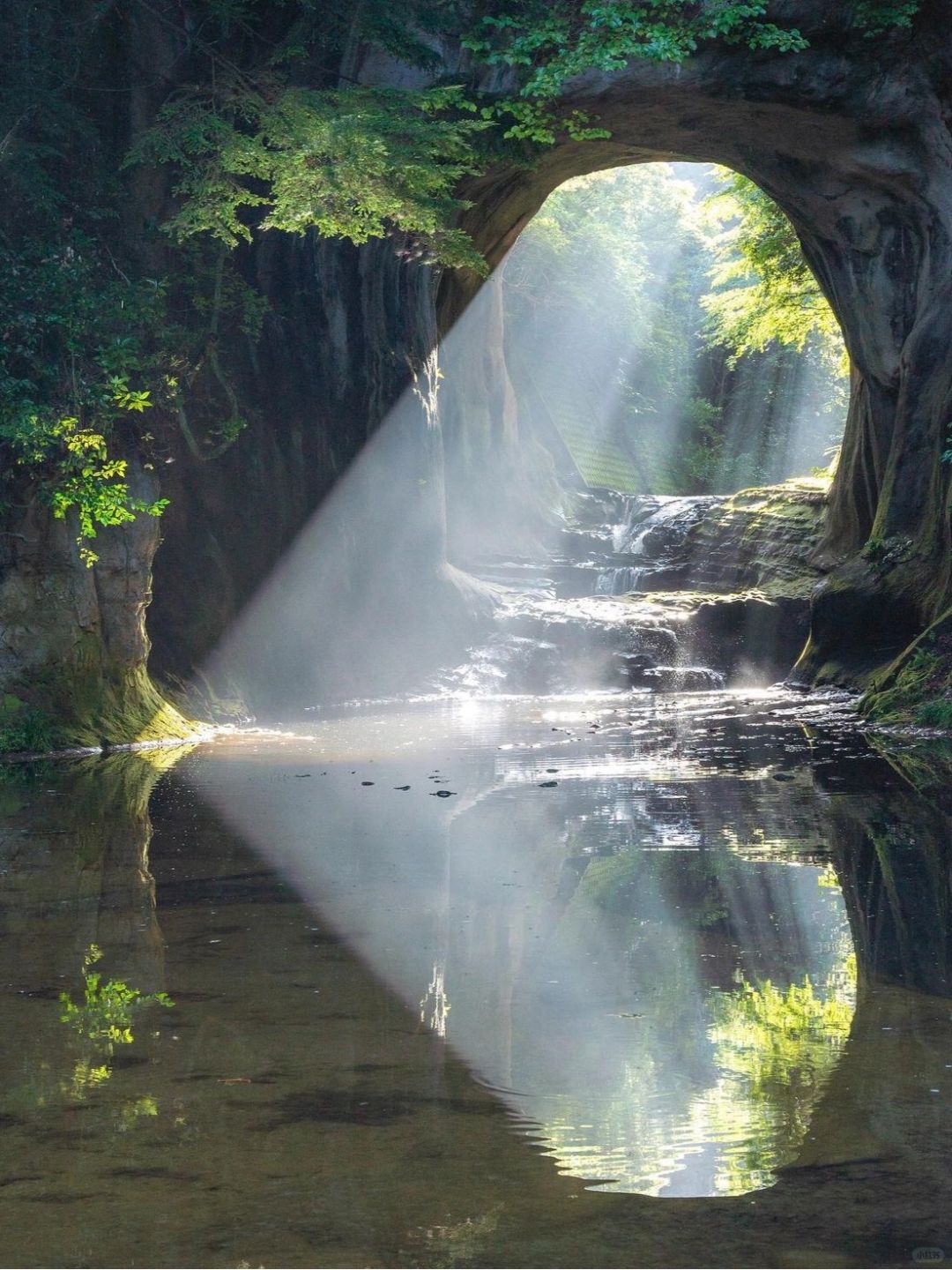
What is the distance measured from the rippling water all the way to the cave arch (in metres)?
9.40

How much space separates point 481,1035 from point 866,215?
17734 millimetres

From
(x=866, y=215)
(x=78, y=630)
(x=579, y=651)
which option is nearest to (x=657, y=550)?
(x=579, y=651)

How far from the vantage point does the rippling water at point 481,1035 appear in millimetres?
2545

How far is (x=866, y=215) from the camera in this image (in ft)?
62.8

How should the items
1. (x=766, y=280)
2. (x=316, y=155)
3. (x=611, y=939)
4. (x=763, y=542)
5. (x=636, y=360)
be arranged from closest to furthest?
(x=611, y=939), (x=316, y=155), (x=766, y=280), (x=763, y=542), (x=636, y=360)

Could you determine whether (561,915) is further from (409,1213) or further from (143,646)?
(143,646)

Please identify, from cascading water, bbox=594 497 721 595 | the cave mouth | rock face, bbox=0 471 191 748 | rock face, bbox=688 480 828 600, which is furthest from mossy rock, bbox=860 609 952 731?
cascading water, bbox=594 497 721 595

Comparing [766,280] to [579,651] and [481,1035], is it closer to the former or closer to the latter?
[579,651]

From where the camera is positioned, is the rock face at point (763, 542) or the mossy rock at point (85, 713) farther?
the rock face at point (763, 542)

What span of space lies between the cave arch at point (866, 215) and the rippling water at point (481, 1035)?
9400 millimetres

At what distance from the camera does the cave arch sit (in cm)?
1695

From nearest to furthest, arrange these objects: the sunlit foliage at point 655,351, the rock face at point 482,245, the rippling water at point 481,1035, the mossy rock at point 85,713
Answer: the rippling water at point 481,1035 → the mossy rock at point 85,713 → the rock face at point 482,245 → the sunlit foliage at point 655,351

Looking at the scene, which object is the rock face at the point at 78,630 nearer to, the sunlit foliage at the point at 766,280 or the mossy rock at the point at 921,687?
the mossy rock at the point at 921,687

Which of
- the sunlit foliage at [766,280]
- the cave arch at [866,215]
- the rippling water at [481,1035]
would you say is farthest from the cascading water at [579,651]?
the rippling water at [481,1035]
